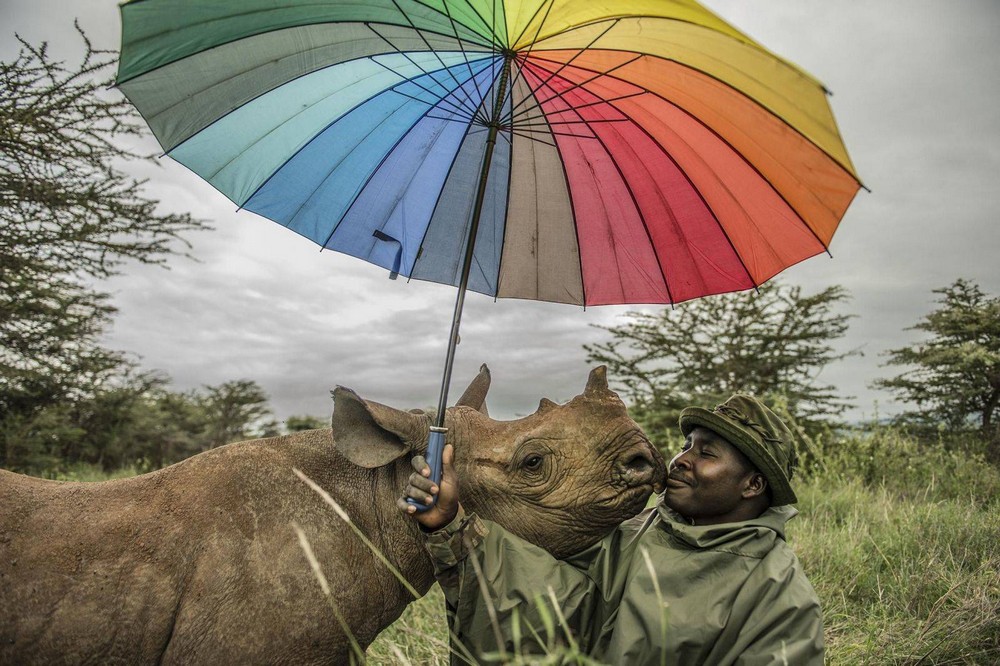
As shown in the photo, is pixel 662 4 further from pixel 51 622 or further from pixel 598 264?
pixel 51 622

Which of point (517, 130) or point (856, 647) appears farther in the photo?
point (856, 647)

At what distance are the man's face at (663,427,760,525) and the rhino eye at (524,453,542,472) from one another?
31.2 inches

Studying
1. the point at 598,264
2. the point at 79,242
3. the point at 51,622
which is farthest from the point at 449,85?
the point at 79,242

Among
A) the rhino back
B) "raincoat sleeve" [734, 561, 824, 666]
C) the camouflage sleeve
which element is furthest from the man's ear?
the rhino back

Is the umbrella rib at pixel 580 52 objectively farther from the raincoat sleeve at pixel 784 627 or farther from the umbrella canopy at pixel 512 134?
the raincoat sleeve at pixel 784 627

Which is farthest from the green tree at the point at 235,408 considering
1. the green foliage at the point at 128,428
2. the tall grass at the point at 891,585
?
the tall grass at the point at 891,585

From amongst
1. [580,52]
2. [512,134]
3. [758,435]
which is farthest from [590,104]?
[758,435]

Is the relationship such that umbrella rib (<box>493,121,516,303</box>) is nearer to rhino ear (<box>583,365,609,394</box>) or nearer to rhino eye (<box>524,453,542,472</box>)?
rhino ear (<box>583,365,609,394</box>)

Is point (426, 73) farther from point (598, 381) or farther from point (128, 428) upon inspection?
point (128, 428)

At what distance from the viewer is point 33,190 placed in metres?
8.79

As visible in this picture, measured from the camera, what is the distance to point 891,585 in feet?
16.7

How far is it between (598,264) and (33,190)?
8204 mm

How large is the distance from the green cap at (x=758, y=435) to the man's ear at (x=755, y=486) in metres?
0.03

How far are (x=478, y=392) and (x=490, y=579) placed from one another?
1.00 metres
